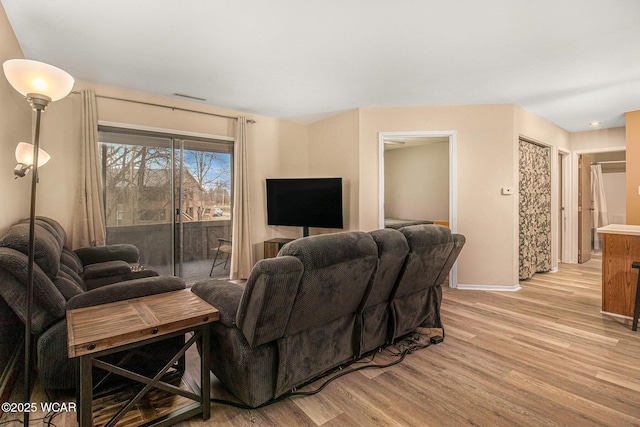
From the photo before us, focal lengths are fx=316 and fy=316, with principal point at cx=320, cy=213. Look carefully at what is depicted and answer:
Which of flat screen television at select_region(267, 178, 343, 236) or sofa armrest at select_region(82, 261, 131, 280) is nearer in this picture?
sofa armrest at select_region(82, 261, 131, 280)

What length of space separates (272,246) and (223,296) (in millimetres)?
2946

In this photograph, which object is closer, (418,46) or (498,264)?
Result: (418,46)

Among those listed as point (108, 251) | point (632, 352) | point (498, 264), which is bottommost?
point (632, 352)

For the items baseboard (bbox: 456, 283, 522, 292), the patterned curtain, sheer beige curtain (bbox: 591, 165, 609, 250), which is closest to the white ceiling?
the patterned curtain

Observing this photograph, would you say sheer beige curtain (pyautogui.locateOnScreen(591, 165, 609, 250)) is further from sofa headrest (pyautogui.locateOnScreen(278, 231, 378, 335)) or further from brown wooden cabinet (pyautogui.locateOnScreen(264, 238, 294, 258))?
sofa headrest (pyautogui.locateOnScreen(278, 231, 378, 335))

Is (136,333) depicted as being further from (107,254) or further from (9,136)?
(107,254)

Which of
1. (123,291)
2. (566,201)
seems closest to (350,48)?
(123,291)

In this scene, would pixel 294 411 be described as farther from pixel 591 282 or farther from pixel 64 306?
pixel 591 282

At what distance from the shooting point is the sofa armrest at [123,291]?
1836 mm

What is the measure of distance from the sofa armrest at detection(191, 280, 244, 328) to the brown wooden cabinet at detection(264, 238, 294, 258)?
2584 mm

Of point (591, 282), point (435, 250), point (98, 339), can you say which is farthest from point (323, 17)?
point (591, 282)

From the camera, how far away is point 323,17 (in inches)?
92.8

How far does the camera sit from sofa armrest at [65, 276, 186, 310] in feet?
6.02

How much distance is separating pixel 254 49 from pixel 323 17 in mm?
806
